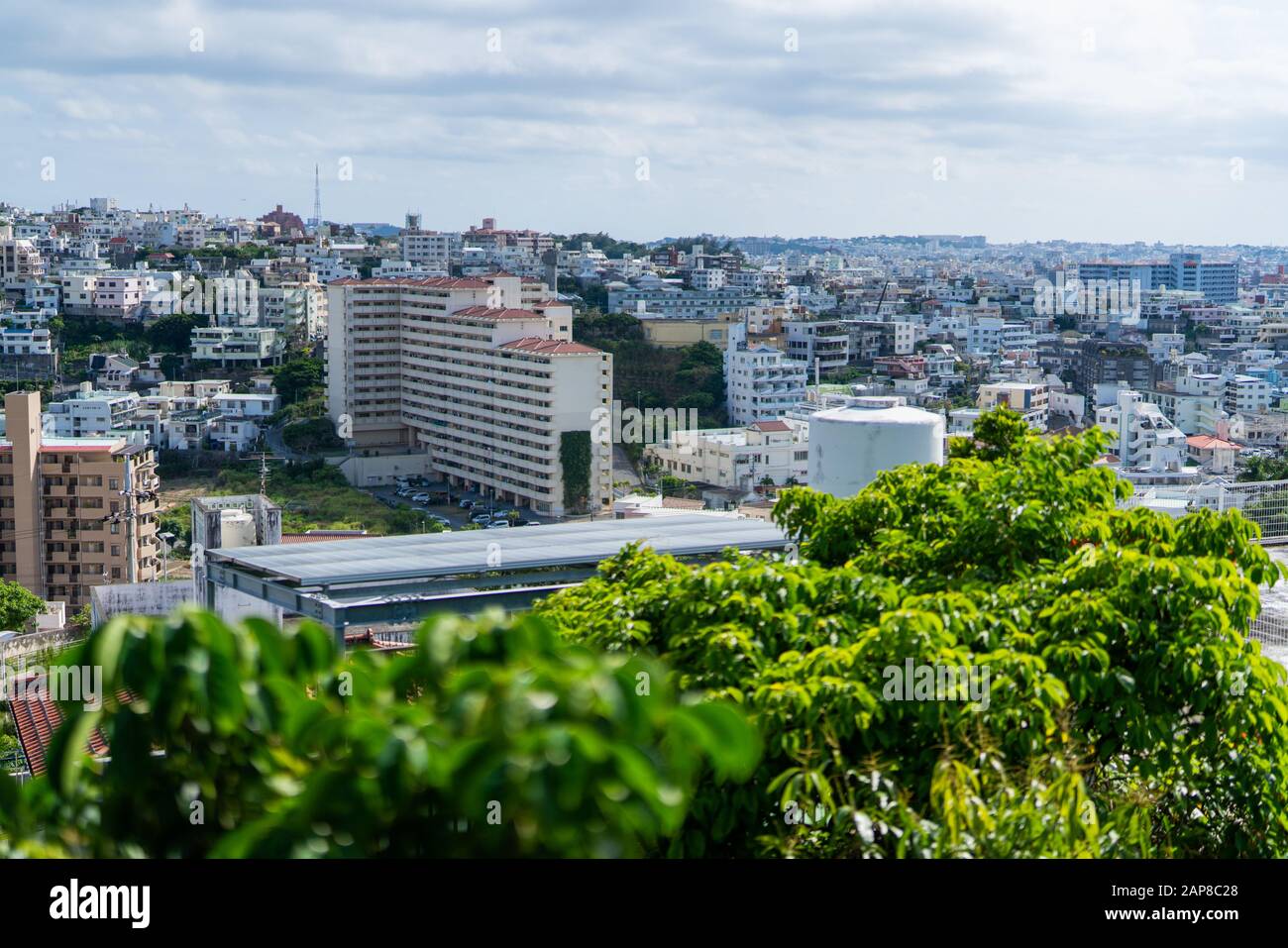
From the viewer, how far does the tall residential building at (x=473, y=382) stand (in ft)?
54.9

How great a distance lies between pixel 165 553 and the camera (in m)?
12.5

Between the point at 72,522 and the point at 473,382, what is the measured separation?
718 centimetres

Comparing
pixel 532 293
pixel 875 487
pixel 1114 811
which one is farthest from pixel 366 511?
pixel 1114 811

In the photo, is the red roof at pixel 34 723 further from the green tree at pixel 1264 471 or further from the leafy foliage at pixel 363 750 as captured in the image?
the green tree at pixel 1264 471

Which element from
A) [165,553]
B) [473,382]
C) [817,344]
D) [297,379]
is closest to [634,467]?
[473,382]

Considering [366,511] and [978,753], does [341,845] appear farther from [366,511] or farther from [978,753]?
[366,511]

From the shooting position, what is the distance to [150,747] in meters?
0.91

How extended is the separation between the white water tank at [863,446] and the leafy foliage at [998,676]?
4.26ft

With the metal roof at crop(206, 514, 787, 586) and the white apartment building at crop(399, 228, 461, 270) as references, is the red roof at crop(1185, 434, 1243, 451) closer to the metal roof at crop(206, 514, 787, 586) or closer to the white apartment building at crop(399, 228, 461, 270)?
the metal roof at crop(206, 514, 787, 586)

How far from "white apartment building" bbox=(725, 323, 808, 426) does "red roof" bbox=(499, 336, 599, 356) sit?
16.5 feet

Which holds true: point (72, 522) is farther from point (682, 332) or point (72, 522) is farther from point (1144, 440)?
point (682, 332)

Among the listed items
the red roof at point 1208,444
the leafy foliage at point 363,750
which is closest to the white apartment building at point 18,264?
the red roof at point 1208,444

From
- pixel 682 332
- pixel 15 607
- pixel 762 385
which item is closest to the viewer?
pixel 15 607
